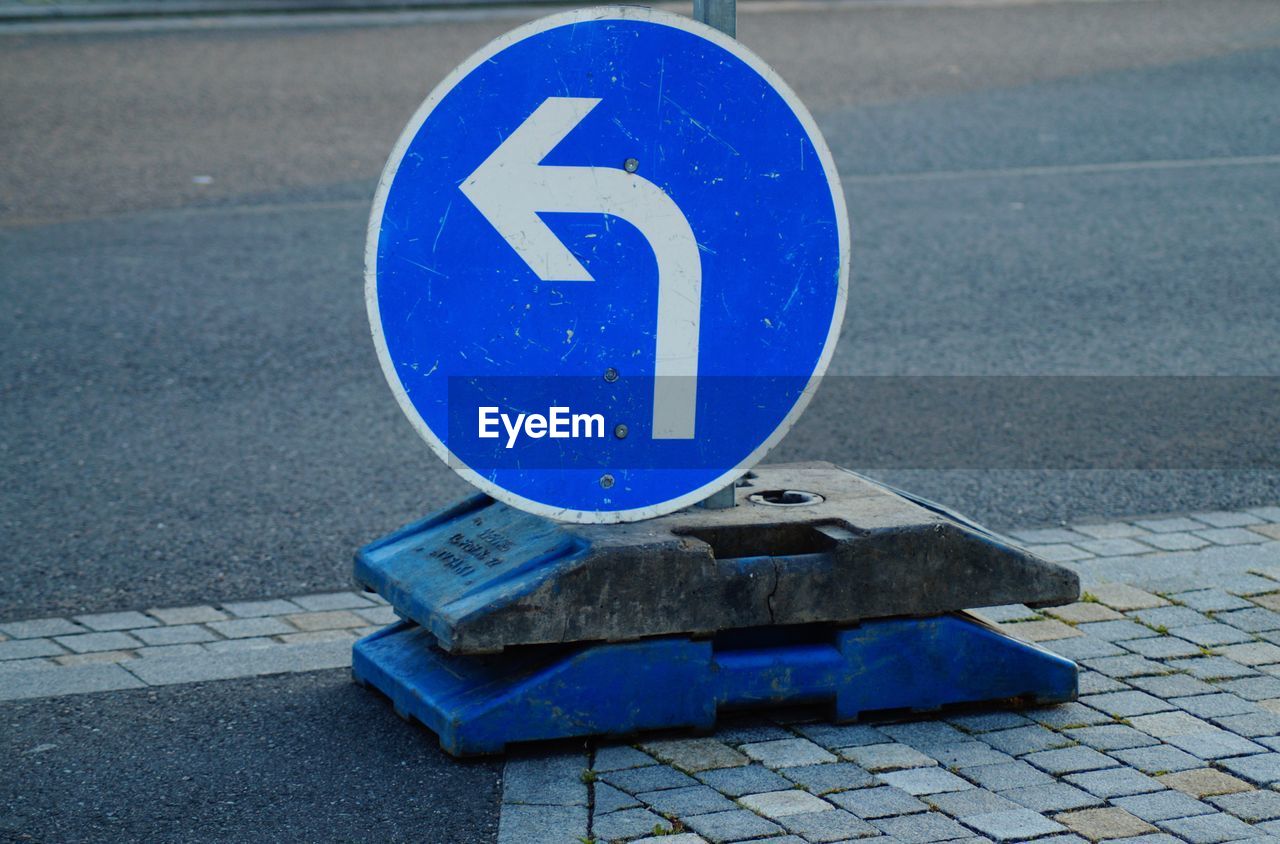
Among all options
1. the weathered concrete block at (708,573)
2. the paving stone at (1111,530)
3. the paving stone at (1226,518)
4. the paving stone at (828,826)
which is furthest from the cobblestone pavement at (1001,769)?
the paving stone at (1226,518)

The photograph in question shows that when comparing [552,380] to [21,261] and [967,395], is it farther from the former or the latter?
[21,261]

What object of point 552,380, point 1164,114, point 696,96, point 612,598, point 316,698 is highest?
point 1164,114

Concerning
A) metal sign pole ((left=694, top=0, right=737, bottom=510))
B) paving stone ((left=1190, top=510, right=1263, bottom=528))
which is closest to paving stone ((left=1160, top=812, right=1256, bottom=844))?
metal sign pole ((left=694, top=0, right=737, bottom=510))

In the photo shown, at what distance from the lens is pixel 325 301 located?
779cm

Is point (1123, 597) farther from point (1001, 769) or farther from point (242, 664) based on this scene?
point (242, 664)

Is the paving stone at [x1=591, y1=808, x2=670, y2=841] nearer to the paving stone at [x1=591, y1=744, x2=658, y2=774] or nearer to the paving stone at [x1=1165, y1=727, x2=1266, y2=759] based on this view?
the paving stone at [x1=591, y1=744, x2=658, y2=774]

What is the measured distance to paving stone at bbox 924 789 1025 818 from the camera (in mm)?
3424

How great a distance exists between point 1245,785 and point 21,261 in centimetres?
652

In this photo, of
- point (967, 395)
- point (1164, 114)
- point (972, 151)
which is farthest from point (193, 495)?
point (1164, 114)

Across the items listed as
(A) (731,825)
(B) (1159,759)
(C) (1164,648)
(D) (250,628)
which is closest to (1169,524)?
(C) (1164,648)

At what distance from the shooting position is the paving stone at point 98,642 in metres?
4.50

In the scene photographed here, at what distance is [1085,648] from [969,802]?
1.01 m

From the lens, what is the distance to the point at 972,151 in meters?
10.5

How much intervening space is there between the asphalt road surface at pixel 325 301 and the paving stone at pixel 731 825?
41 cm
